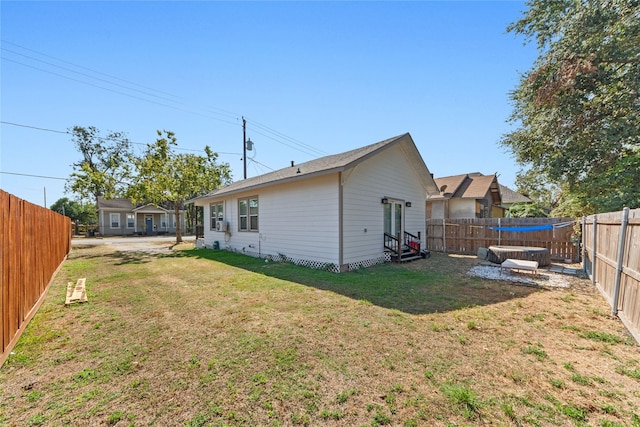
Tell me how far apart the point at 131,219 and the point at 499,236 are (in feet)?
120

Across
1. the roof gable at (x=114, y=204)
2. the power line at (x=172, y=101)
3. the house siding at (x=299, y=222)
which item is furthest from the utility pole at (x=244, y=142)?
the roof gable at (x=114, y=204)

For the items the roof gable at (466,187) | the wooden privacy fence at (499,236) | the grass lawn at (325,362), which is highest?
the roof gable at (466,187)

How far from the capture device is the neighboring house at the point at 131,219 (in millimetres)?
30203

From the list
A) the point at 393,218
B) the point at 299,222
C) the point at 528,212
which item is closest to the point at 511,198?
the point at 528,212

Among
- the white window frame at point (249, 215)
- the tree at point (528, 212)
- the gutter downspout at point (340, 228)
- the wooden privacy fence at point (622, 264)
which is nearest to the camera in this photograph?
the wooden privacy fence at point (622, 264)

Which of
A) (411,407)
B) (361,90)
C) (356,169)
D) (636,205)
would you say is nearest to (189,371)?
(411,407)

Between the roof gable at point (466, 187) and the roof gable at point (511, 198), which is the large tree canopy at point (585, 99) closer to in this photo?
the roof gable at point (466, 187)

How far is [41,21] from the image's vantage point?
898 cm

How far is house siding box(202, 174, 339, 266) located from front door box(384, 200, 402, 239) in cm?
298

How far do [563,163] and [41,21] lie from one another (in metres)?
20.5

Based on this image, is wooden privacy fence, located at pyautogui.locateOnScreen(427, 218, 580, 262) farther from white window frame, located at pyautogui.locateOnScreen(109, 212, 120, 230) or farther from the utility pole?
white window frame, located at pyautogui.locateOnScreen(109, 212, 120, 230)

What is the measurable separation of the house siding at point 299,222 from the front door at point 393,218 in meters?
2.98

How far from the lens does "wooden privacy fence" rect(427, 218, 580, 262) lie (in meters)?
10.1

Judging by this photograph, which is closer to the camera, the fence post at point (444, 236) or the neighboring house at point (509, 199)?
the fence post at point (444, 236)
